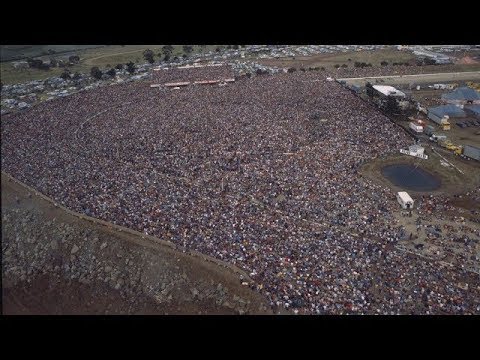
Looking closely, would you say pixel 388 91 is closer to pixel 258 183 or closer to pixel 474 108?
pixel 474 108

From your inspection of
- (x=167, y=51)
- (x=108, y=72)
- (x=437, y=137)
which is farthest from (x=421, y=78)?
(x=167, y=51)

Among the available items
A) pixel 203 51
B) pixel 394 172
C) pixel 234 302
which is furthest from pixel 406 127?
pixel 203 51

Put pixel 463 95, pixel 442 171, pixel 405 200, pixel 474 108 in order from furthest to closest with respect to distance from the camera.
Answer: pixel 463 95, pixel 474 108, pixel 442 171, pixel 405 200

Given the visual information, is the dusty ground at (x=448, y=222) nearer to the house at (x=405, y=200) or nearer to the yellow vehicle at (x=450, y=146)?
the house at (x=405, y=200)

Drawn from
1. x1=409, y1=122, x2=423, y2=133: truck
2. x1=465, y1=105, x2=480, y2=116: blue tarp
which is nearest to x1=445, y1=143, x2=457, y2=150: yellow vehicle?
x1=409, y1=122, x2=423, y2=133: truck

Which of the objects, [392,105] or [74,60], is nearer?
[392,105]

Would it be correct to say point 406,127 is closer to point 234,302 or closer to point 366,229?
point 366,229
